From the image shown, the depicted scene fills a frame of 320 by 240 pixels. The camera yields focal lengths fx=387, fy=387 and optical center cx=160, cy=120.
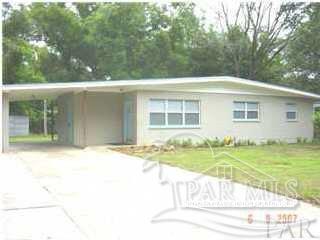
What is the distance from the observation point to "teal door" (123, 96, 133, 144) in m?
15.8

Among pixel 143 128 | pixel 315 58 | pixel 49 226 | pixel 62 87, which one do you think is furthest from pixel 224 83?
pixel 49 226

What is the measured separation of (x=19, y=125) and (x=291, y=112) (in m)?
19.5

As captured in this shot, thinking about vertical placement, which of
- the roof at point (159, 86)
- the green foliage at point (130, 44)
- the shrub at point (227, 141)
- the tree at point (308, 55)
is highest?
the green foliage at point (130, 44)

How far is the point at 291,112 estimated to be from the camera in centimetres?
1912

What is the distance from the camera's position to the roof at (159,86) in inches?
533

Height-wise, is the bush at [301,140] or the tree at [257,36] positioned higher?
the tree at [257,36]

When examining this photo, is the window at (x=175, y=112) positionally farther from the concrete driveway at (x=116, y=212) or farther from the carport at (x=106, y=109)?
the concrete driveway at (x=116, y=212)

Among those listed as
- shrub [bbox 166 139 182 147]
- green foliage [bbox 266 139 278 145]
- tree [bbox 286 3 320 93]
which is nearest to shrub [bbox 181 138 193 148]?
shrub [bbox 166 139 182 147]

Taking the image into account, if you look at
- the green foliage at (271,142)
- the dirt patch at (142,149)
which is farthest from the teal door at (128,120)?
the green foliage at (271,142)

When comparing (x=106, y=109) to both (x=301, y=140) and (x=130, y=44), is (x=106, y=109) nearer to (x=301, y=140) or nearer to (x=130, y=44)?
(x=301, y=140)

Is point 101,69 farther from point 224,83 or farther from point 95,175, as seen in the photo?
point 95,175

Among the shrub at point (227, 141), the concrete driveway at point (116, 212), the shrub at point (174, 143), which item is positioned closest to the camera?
the concrete driveway at point (116, 212)

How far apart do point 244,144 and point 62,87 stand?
8261mm

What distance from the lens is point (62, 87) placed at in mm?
13672
